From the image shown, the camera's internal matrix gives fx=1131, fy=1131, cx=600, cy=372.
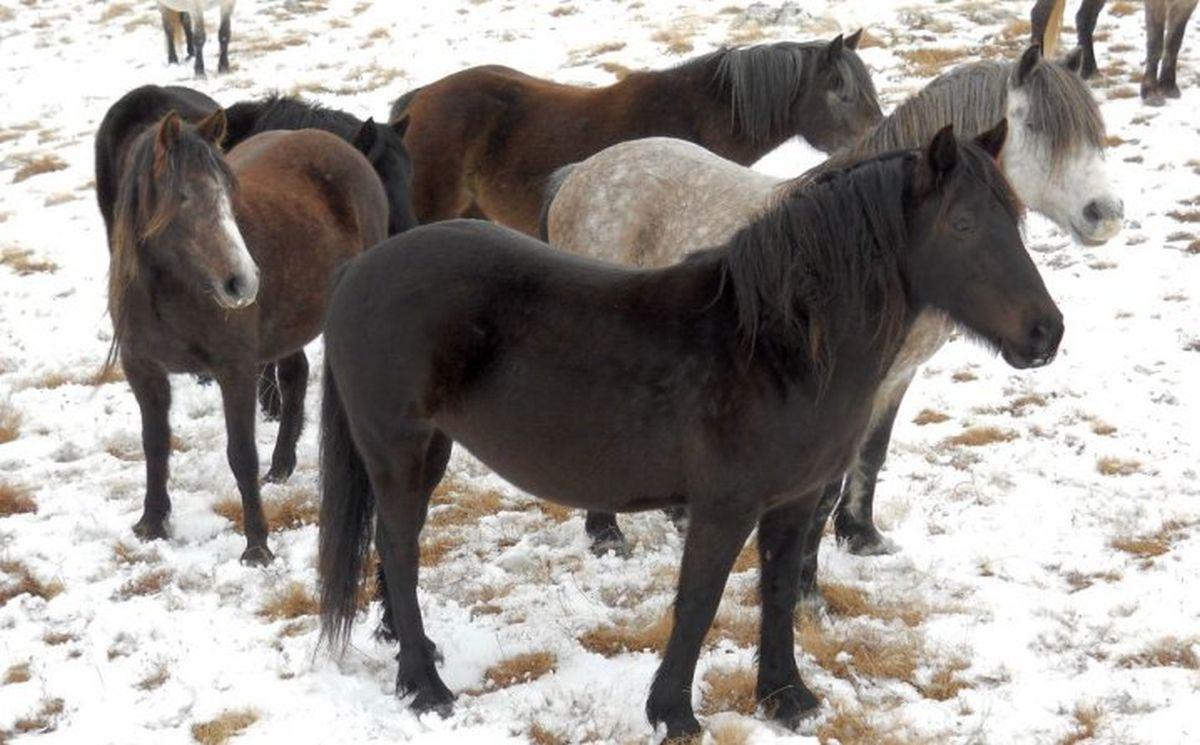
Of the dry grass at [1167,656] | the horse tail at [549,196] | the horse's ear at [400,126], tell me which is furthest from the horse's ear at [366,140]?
the dry grass at [1167,656]

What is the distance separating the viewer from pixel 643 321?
3.35 m

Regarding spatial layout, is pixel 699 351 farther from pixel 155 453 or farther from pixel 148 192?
pixel 155 453

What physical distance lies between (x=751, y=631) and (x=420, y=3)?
1328 cm

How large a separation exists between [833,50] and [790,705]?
12.6 ft

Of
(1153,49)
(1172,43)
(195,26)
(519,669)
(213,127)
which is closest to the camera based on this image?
(519,669)

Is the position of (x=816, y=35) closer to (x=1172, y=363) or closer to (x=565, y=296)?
(x=1172, y=363)

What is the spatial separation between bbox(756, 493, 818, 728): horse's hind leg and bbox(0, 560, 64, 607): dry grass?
2995mm

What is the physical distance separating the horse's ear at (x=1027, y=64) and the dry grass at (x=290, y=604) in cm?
342

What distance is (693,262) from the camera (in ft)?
11.3

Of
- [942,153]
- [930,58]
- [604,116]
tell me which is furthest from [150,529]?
[930,58]

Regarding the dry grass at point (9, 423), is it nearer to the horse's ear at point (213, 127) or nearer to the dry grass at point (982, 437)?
the horse's ear at point (213, 127)

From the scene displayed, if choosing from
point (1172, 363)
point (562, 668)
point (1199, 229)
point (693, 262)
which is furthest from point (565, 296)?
point (1199, 229)

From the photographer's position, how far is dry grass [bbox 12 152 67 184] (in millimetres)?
11320

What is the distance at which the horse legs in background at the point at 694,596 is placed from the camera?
3322mm
